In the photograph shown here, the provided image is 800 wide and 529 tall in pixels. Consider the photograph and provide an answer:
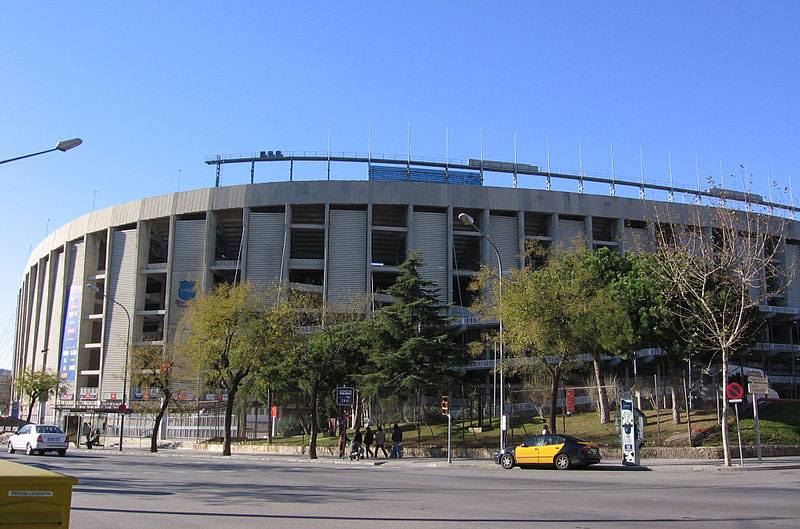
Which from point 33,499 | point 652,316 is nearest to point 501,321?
point 652,316

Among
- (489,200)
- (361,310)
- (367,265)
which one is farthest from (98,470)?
→ (489,200)

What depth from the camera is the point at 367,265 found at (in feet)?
230

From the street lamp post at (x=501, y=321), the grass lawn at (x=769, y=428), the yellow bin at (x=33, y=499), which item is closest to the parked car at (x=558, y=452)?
the street lamp post at (x=501, y=321)

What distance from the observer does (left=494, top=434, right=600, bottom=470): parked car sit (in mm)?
24750

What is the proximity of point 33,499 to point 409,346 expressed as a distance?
31.9 m

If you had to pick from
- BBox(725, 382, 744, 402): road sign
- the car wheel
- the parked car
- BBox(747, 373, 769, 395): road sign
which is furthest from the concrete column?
BBox(747, 373, 769, 395): road sign

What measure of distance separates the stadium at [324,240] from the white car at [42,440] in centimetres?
3414

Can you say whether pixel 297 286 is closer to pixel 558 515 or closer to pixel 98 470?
pixel 98 470

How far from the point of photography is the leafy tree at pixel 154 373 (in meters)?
42.2

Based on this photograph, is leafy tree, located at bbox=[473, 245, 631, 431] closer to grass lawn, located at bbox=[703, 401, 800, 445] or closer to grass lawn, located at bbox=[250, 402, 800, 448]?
grass lawn, located at bbox=[250, 402, 800, 448]

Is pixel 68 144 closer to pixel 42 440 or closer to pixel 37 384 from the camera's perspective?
pixel 42 440

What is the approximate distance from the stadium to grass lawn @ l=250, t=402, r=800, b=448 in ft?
82.1

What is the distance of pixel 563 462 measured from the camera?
81.8 ft

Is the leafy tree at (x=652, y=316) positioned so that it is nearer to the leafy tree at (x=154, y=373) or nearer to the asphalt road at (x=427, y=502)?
the asphalt road at (x=427, y=502)
